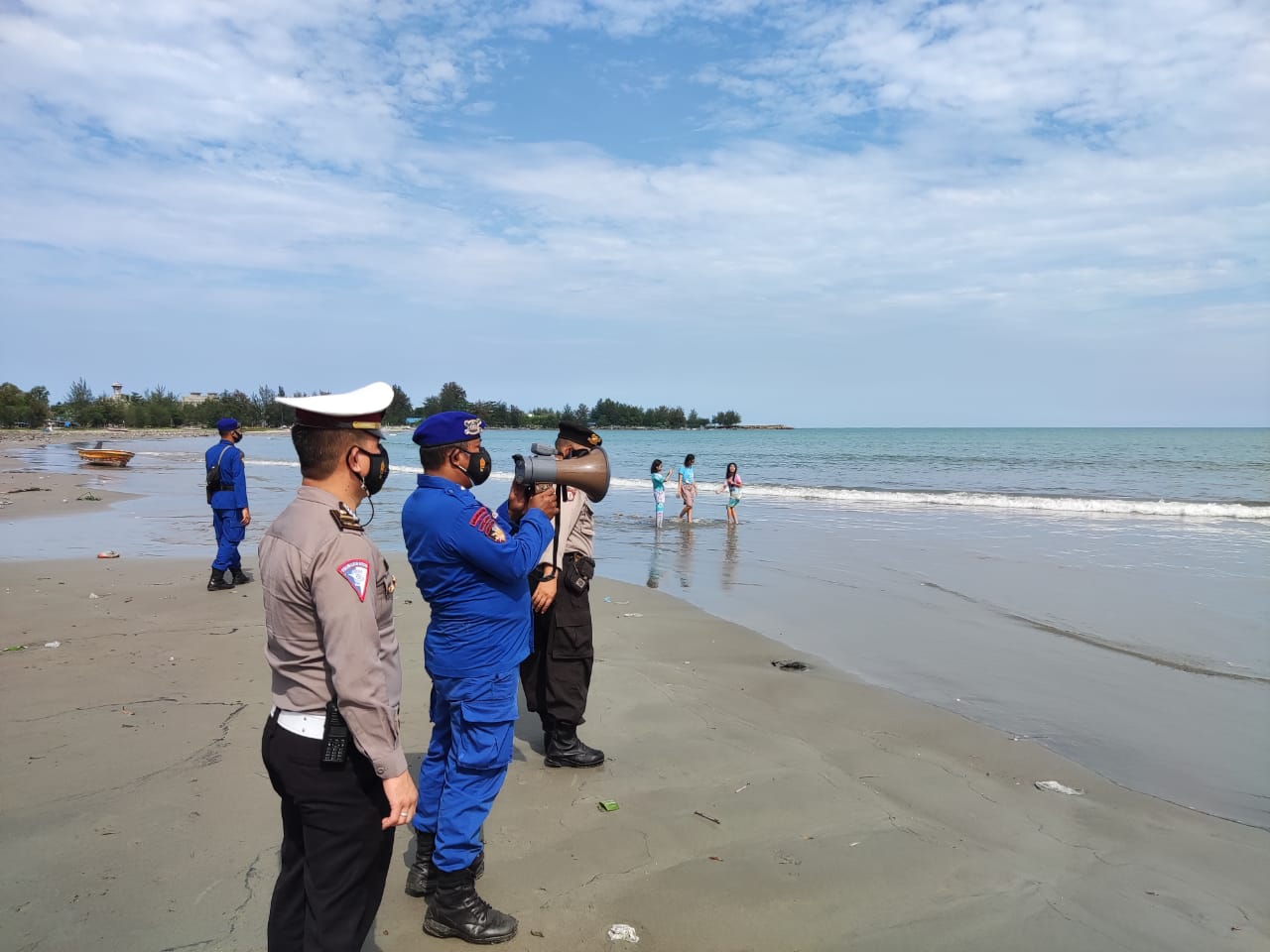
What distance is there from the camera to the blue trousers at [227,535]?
945 cm

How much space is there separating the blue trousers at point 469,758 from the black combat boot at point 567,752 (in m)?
1.42

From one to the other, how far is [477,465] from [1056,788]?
4016 mm

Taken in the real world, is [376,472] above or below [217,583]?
above

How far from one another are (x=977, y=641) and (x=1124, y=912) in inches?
200

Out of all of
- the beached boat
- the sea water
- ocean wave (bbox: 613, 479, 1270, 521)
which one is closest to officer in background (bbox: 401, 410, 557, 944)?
the sea water

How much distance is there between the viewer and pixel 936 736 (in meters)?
5.65

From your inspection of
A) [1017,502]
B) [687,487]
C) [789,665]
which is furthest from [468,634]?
[1017,502]

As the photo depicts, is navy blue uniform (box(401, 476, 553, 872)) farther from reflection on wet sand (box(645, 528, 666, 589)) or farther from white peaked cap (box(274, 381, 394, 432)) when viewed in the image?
reflection on wet sand (box(645, 528, 666, 589))

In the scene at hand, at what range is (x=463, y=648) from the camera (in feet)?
10.9

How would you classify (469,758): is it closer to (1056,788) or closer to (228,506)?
(1056,788)

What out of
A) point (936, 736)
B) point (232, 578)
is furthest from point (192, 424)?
point (936, 736)

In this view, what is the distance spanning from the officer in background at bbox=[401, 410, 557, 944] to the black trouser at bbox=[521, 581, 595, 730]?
1.32 meters

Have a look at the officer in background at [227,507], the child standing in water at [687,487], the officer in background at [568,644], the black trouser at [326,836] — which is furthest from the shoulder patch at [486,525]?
the child standing in water at [687,487]

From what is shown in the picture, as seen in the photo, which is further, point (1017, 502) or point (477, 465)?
point (1017, 502)
